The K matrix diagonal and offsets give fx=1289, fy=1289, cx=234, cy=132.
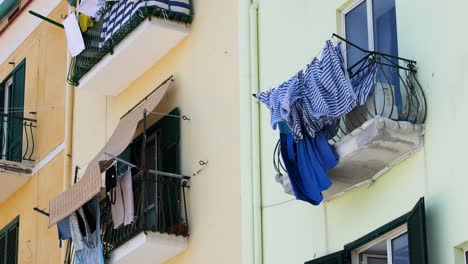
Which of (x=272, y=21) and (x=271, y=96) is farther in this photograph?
(x=272, y=21)

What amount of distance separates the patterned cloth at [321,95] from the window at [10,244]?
8.50 metres

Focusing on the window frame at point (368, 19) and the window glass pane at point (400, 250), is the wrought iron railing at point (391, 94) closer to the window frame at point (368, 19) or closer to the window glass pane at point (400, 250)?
the window frame at point (368, 19)

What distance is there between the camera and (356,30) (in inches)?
518

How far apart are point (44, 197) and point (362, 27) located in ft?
25.6

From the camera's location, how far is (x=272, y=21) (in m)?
14.6

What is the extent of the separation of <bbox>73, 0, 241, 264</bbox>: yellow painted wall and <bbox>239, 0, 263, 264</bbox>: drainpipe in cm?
17

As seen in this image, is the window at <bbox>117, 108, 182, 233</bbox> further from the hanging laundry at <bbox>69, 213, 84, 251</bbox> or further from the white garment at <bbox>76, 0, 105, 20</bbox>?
the white garment at <bbox>76, 0, 105, 20</bbox>

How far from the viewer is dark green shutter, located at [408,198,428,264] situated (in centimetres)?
1090

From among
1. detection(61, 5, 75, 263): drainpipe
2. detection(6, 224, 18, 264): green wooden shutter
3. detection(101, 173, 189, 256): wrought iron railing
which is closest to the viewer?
detection(101, 173, 189, 256): wrought iron railing

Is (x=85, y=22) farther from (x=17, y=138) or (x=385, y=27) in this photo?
(x=385, y=27)

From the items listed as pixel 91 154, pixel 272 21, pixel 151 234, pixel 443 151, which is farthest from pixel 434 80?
pixel 91 154

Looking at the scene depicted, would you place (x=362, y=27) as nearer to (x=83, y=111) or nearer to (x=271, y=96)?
(x=271, y=96)

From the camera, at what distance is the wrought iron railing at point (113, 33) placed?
16.2 meters

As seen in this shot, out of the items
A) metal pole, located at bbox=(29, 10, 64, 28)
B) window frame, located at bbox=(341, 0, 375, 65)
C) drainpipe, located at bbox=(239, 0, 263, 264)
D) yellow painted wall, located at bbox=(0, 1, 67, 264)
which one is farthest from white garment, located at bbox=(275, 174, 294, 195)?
metal pole, located at bbox=(29, 10, 64, 28)
